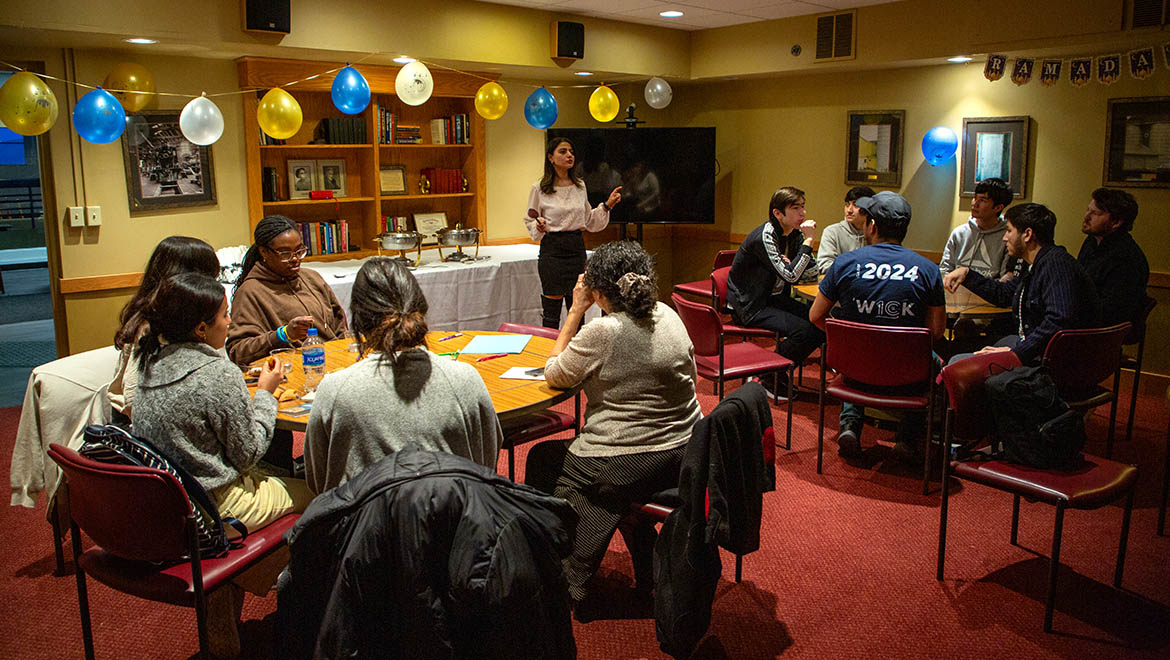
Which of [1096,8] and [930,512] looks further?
[1096,8]

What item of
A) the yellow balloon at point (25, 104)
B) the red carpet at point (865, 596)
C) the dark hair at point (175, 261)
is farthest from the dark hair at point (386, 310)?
the yellow balloon at point (25, 104)

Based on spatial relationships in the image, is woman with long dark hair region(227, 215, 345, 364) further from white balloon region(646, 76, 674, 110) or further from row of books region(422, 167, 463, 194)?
white balloon region(646, 76, 674, 110)

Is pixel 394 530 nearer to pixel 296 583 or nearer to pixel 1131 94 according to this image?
pixel 296 583

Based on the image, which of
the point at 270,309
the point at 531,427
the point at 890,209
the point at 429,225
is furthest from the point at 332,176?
the point at 890,209

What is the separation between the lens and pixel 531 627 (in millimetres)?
1830

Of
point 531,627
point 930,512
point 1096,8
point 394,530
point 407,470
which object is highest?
point 1096,8

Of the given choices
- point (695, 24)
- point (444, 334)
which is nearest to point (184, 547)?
point (444, 334)

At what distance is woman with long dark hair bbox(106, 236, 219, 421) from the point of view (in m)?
2.66

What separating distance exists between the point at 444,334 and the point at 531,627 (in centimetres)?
218

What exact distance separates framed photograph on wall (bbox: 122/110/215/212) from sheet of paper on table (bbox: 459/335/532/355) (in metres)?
3.04

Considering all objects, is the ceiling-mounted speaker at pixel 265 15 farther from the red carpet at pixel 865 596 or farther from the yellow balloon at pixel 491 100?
the red carpet at pixel 865 596

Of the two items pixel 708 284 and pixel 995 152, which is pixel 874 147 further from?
pixel 708 284

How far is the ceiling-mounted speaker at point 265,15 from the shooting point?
196 inches

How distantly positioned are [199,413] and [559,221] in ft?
12.9
